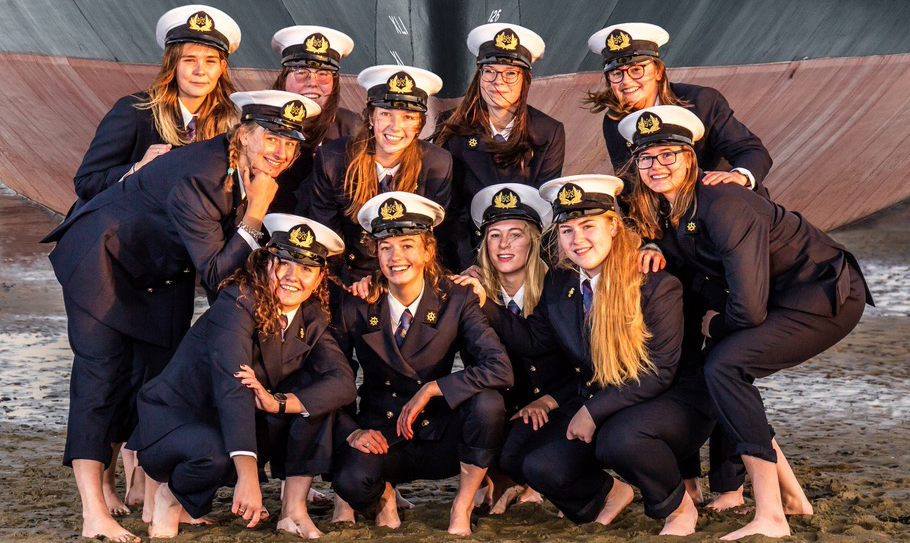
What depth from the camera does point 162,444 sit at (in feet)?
11.5

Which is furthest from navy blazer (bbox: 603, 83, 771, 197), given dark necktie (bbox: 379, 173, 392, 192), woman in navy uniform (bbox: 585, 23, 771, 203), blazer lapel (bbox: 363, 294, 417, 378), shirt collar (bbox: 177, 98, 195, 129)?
shirt collar (bbox: 177, 98, 195, 129)

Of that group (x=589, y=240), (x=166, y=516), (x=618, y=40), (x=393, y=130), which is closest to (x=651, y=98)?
(x=618, y=40)

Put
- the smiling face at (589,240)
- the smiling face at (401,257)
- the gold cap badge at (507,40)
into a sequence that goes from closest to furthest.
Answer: the smiling face at (589,240) < the smiling face at (401,257) < the gold cap badge at (507,40)

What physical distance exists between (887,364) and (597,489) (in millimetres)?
3343

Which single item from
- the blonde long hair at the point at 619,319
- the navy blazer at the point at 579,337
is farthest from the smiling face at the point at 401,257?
the blonde long hair at the point at 619,319

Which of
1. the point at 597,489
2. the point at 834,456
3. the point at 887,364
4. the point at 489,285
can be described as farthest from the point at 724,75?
the point at 597,489

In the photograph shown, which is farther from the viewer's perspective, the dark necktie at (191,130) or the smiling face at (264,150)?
the dark necktie at (191,130)

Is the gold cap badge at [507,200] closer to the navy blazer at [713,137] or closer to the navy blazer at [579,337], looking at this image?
the navy blazer at [579,337]

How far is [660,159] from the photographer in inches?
139

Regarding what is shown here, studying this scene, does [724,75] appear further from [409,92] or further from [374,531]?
[374,531]

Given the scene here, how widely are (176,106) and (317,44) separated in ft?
1.96

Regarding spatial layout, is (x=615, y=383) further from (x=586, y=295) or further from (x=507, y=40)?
(x=507, y=40)

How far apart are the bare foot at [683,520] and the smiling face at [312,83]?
196 centimetres

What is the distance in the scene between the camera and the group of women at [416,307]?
11.4ft
